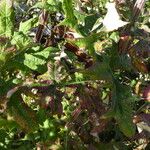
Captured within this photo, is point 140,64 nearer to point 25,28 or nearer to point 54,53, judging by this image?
point 54,53

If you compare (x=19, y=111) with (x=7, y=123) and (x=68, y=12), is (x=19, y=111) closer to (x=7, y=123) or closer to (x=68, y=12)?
(x=7, y=123)

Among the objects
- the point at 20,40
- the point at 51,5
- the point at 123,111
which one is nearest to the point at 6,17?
the point at 20,40

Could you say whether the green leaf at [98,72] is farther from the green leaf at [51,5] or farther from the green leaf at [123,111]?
the green leaf at [51,5]

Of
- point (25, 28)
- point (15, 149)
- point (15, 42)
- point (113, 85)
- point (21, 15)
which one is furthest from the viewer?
point (21, 15)

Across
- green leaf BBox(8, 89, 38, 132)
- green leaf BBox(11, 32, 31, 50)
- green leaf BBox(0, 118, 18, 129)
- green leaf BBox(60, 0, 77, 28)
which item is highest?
green leaf BBox(60, 0, 77, 28)

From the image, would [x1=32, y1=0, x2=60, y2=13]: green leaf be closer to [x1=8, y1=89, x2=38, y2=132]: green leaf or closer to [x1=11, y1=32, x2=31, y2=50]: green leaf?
[x1=11, y1=32, x2=31, y2=50]: green leaf

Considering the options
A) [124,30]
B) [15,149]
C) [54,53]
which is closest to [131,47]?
[124,30]

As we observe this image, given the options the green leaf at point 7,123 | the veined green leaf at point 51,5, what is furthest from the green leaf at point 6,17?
the green leaf at point 7,123

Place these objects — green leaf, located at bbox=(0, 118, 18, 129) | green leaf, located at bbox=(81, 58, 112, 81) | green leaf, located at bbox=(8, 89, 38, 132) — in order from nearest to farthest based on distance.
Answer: green leaf, located at bbox=(81, 58, 112, 81) < green leaf, located at bbox=(8, 89, 38, 132) < green leaf, located at bbox=(0, 118, 18, 129)

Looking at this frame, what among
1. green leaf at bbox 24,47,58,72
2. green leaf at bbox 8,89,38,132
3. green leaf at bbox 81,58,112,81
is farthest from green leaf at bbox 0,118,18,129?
green leaf at bbox 81,58,112,81
